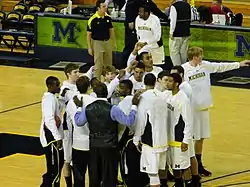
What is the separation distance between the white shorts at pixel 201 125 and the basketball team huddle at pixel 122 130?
28 cm

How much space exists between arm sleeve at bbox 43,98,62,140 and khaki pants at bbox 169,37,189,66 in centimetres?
788

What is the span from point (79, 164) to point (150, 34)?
5.69 meters

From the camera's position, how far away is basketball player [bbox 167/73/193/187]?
406 inches

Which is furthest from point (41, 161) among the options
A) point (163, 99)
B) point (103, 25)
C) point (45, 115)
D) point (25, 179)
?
point (103, 25)

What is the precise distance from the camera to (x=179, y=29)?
17.9 metres

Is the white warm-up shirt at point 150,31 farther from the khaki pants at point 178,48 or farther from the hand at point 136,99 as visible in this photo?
the hand at point 136,99

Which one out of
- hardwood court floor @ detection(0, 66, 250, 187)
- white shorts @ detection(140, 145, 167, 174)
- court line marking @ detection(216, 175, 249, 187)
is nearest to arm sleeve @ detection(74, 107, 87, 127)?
white shorts @ detection(140, 145, 167, 174)

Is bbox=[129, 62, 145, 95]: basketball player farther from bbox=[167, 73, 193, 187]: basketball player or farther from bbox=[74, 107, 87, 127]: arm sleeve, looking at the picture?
bbox=[74, 107, 87, 127]: arm sleeve

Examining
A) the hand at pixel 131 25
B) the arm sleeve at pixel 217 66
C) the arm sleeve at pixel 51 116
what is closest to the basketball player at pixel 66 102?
the arm sleeve at pixel 51 116

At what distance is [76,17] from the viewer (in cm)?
2041

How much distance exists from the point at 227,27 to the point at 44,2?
7621 millimetres

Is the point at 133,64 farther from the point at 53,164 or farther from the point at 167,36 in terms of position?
the point at 167,36

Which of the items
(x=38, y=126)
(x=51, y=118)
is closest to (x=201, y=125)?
(x=51, y=118)

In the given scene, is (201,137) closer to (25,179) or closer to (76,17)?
(25,179)
